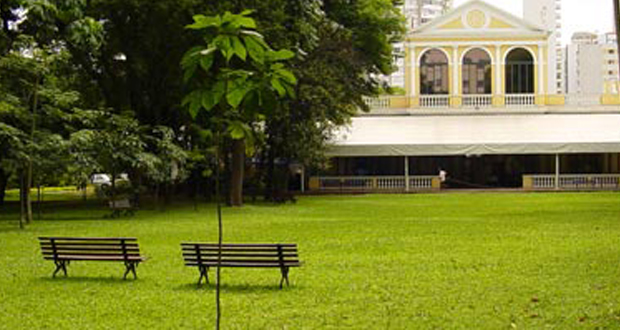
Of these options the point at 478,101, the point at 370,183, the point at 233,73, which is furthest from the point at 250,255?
the point at 478,101

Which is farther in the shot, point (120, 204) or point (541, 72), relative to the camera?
point (541, 72)

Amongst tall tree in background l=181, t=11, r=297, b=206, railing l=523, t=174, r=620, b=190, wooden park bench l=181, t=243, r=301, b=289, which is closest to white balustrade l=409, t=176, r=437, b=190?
railing l=523, t=174, r=620, b=190

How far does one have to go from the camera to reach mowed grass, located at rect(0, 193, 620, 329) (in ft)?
28.2

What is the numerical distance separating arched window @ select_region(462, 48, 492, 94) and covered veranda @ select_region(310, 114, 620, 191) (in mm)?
1774

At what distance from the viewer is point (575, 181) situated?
127 ft

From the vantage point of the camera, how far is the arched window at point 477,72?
45.3 m

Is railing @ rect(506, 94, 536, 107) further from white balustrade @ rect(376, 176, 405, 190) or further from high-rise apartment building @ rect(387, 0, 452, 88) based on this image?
high-rise apartment building @ rect(387, 0, 452, 88)

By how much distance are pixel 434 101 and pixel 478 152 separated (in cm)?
824

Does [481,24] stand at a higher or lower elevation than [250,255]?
higher

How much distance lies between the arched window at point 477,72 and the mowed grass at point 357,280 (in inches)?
977

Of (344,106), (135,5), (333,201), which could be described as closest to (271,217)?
(135,5)

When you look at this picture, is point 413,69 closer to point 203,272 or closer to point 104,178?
point 104,178

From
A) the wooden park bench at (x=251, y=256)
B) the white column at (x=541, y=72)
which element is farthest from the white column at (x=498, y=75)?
the wooden park bench at (x=251, y=256)

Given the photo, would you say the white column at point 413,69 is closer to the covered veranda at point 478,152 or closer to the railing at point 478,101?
the covered veranda at point 478,152
